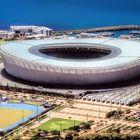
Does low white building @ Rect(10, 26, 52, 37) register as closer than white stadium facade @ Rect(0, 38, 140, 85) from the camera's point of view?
No

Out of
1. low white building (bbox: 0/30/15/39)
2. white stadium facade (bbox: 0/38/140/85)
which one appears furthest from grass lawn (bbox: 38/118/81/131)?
low white building (bbox: 0/30/15/39)

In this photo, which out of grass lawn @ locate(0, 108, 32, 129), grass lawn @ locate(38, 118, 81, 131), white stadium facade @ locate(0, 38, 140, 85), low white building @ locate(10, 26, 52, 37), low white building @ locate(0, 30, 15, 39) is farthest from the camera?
low white building @ locate(10, 26, 52, 37)

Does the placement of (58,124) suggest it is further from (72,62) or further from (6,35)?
(6,35)

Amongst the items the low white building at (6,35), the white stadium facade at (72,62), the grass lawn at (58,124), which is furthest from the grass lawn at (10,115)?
the low white building at (6,35)

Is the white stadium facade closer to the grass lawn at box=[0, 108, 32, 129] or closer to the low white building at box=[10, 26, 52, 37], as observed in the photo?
the grass lawn at box=[0, 108, 32, 129]

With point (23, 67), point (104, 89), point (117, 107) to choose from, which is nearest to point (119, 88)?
point (104, 89)

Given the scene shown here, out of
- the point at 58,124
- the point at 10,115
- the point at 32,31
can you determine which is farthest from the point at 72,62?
the point at 32,31

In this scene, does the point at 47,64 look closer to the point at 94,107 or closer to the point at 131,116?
the point at 94,107
